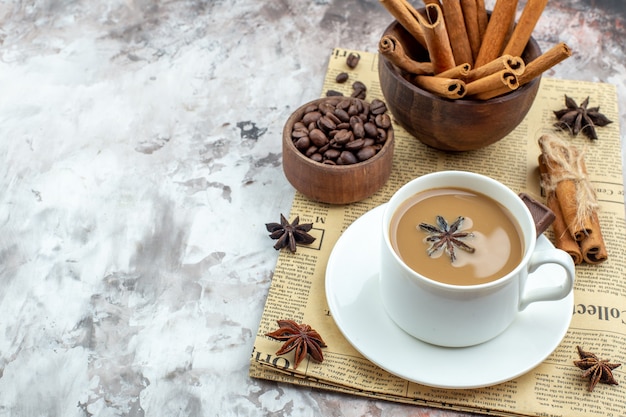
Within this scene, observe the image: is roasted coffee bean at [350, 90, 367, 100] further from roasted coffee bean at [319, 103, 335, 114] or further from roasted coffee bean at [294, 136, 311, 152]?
roasted coffee bean at [294, 136, 311, 152]

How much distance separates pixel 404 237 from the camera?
1.08 metres

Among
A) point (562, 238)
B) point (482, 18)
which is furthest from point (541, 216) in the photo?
point (482, 18)

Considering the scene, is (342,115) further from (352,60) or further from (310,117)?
(352,60)

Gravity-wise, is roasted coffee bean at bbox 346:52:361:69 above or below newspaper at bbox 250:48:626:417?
above

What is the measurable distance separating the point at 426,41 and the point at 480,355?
547 mm

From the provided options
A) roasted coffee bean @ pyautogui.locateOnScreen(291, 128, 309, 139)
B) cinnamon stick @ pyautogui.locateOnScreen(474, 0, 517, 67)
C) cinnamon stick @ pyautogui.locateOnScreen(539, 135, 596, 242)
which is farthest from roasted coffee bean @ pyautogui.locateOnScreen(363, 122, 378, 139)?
cinnamon stick @ pyautogui.locateOnScreen(539, 135, 596, 242)

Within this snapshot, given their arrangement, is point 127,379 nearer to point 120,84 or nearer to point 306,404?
point 306,404

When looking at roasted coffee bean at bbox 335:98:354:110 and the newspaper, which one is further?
roasted coffee bean at bbox 335:98:354:110

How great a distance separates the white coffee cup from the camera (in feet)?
3.26

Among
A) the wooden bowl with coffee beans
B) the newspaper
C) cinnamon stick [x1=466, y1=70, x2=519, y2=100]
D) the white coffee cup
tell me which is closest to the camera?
A: the white coffee cup

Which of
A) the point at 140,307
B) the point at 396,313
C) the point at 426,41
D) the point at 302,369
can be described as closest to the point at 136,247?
the point at 140,307

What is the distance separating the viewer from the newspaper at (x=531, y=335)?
43.6 inches

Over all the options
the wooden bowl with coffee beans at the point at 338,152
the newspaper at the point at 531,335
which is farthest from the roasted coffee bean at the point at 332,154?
the newspaper at the point at 531,335

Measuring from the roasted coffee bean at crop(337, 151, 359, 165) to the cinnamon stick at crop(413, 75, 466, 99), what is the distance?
18 centimetres
